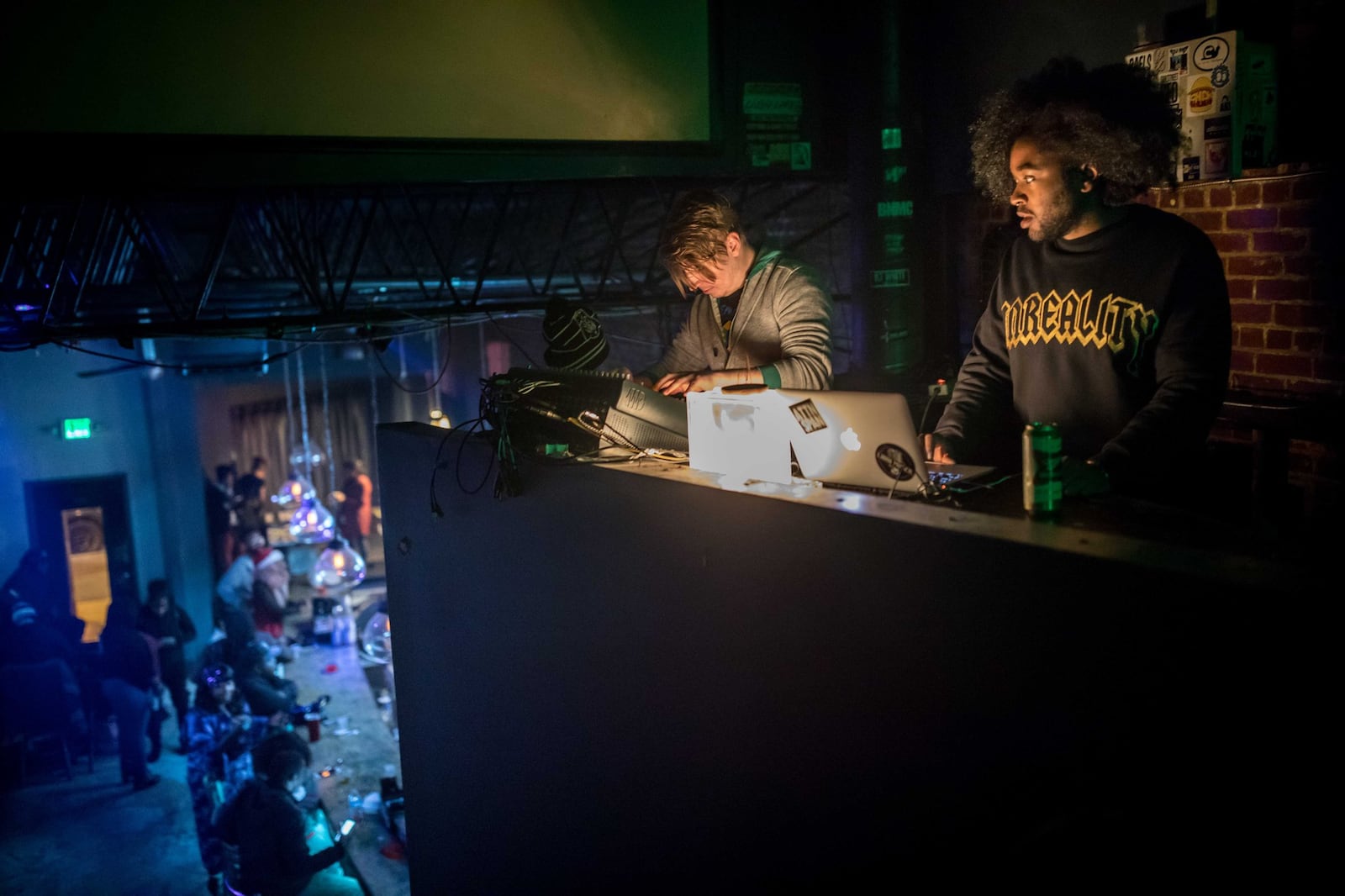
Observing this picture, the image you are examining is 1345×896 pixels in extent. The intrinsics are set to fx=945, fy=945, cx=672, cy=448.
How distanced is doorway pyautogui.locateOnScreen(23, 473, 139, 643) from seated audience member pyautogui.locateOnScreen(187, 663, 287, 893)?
3518 mm

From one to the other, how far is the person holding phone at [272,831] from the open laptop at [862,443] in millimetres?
3887

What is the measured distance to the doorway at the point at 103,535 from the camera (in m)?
9.09

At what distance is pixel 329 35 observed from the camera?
4117 millimetres

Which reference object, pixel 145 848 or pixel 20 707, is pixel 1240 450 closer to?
pixel 145 848

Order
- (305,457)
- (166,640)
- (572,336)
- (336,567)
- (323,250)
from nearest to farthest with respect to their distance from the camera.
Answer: (572,336), (323,250), (336,567), (166,640), (305,457)

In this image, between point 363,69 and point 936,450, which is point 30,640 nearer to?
point 363,69

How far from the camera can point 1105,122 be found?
6.61 ft

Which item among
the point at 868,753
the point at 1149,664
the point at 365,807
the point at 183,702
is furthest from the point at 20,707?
the point at 1149,664

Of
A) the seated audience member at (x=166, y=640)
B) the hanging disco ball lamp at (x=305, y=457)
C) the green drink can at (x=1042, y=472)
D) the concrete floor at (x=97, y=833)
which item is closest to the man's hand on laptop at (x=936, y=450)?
the green drink can at (x=1042, y=472)

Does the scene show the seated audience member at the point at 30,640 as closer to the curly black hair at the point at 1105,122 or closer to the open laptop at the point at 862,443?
the open laptop at the point at 862,443

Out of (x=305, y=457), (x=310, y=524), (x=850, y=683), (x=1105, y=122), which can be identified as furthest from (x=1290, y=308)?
(x=305, y=457)

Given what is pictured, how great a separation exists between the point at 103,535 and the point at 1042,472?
10.9 meters

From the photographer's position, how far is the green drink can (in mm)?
1345

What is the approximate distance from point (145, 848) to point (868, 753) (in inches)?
254
